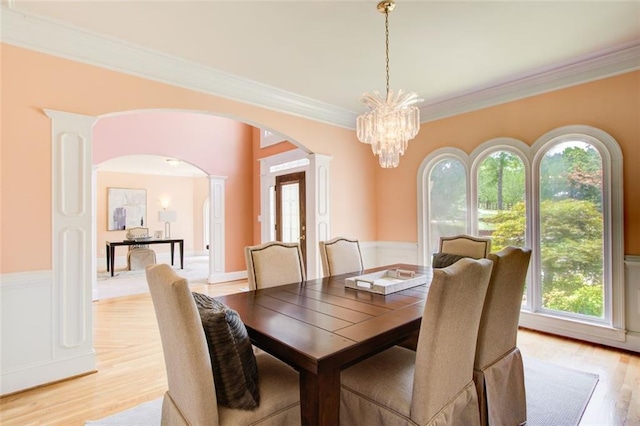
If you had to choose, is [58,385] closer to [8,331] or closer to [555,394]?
[8,331]

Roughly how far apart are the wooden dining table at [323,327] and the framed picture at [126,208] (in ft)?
27.6

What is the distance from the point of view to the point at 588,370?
8.50 ft

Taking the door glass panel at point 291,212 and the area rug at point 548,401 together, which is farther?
the door glass panel at point 291,212

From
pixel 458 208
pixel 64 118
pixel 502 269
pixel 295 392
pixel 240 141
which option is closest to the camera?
pixel 295 392

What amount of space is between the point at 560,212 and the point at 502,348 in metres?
2.27

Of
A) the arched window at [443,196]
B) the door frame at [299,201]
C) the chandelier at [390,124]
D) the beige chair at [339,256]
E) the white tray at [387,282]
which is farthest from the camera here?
the door frame at [299,201]

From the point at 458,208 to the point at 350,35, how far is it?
8.60ft

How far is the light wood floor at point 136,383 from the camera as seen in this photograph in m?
2.05

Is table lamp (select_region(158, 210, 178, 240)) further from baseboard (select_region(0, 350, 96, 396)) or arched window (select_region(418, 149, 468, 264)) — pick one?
arched window (select_region(418, 149, 468, 264))

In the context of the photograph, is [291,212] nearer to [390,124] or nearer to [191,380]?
[390,124]

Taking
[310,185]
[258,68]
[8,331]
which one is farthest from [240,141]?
[8,331]

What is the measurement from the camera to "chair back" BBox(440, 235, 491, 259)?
9.34 ft

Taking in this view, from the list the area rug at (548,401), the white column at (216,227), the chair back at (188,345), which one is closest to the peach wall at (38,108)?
the area rug at (548,401)

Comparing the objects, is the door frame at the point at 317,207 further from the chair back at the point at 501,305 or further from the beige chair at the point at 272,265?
the chair back at the point at 501,305
